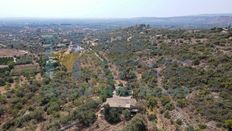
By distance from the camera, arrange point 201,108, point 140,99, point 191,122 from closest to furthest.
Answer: point 191,122 → point 201,108 → point 140,99

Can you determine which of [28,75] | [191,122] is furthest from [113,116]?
[28,75]

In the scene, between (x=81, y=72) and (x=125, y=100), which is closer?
(x=125, y=100)

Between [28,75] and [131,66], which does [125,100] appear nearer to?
[131,66]

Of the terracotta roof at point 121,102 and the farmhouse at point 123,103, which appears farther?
the terracotta roof at point 121,102

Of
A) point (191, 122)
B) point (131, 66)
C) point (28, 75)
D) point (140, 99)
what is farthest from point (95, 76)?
point (191, 122)

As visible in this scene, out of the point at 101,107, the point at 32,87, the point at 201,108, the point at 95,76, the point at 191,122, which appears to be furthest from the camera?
the point at 95,76

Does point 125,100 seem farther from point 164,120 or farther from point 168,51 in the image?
point 168,51

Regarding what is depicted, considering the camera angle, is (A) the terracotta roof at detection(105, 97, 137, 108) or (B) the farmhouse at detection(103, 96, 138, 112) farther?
(A) the terracotta roof at detection(105, 97, 137, 108)

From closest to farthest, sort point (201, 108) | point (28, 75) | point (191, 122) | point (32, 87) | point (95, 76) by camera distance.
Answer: point (191, 122), point (201, 108), point (32, 87), point (95, 76), point (28, 75)

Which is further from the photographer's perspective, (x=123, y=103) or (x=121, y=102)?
(x=121, y=102)
